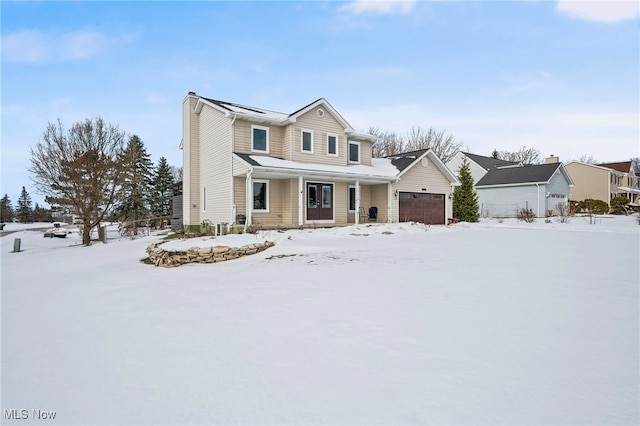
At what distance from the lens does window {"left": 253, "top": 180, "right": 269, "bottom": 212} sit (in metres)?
15.6

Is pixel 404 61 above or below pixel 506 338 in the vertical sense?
above

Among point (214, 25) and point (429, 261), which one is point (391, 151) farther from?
point (429, 261)

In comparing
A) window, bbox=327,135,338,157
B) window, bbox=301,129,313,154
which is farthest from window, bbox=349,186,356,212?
window, bbox=301,129,313,154

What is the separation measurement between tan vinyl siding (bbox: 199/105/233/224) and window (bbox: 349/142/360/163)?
23.2 feet

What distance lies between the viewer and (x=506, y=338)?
374cm

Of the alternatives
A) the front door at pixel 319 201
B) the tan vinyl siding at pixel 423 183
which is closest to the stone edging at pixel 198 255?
the front door at pixel 319 201

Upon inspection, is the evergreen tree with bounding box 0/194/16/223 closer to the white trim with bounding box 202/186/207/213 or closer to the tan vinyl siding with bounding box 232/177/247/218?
the white trim with bounding box 202/186/207/213

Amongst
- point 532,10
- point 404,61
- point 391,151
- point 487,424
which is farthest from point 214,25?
point 391,151

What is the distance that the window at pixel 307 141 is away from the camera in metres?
17.0

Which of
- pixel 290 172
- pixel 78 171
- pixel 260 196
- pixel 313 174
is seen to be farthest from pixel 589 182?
pixel 78 171

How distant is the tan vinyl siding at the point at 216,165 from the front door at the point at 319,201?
385cm

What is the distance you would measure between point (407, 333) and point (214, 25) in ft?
49.8

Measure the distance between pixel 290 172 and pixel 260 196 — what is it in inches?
81.9

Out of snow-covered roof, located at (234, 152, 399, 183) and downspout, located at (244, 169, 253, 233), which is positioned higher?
snow-covered roof, located at (234, 152, 399, 183)
